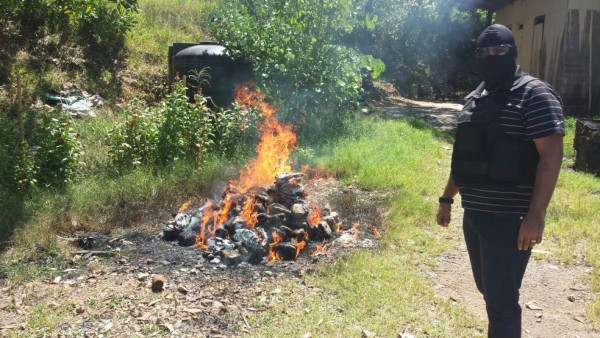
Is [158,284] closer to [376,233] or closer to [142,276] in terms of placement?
[142,276]

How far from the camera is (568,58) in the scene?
12.1 meters

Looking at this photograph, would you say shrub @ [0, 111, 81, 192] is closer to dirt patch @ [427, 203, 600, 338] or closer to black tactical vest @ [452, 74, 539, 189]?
dirt patch @ [427, 203, 600, 338]

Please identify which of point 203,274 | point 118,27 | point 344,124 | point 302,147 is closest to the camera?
point 203,274

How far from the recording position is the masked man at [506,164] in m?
2.27

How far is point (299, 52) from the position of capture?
8.93 meters

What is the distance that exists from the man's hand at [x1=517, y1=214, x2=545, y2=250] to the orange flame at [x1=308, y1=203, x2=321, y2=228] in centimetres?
292

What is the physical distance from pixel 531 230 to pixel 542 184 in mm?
220

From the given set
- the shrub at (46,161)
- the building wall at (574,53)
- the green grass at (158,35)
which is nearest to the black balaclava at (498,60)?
the shrub at (46,161)

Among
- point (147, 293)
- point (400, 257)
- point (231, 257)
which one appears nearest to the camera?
point (147, 293)

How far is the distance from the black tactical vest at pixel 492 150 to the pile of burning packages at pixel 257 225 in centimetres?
244

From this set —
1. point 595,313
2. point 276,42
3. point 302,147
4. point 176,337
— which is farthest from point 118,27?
point 595,313

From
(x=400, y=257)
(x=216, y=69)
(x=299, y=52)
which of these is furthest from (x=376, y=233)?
(x=216, y=69)

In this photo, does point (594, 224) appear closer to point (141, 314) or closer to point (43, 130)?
point (141, 314)

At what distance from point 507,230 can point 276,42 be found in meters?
7.05
